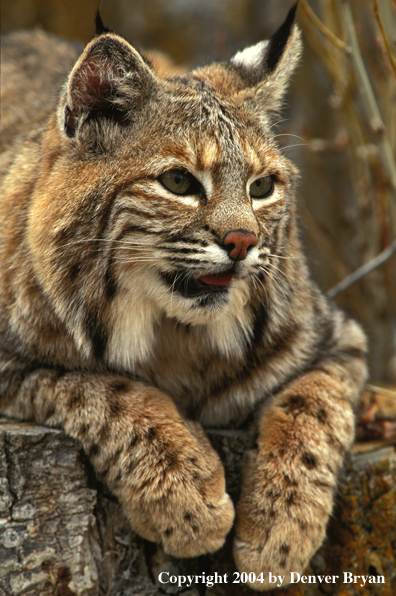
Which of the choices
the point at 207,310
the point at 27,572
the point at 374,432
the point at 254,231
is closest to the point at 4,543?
the point at 27,572

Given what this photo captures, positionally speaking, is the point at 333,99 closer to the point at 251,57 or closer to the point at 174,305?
the point at 251,57

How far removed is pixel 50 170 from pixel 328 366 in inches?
59.5

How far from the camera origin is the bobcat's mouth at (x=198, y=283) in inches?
91.7

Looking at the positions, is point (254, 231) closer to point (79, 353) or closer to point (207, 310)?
point (207, 310)

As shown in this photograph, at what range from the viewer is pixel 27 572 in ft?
7.39

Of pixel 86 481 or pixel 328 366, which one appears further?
pixel 328 366

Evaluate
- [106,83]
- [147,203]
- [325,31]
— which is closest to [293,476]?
[147,203]

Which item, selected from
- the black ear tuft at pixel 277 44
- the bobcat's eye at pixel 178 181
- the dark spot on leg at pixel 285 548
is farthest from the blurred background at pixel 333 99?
the dark spot on leg at pixel 285 548

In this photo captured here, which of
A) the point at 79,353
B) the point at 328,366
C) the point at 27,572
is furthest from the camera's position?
the point at 328,366

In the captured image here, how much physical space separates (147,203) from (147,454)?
0.93m

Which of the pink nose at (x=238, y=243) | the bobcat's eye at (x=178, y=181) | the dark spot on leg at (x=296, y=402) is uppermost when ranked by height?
the bobcat's eye at (x=178, y=181)

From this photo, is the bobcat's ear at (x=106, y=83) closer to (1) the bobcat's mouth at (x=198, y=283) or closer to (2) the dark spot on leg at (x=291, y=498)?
(1) the bobcat's mouth at (x=198, y=283)

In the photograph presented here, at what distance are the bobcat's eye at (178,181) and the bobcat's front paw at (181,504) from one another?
94 centimetres

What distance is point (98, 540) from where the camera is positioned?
2395mm
